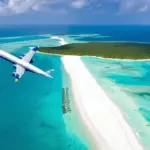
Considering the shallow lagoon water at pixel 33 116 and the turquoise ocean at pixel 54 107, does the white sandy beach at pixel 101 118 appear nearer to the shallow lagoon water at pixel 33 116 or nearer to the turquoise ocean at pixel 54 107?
the turquoise ocean at pixel 54 107

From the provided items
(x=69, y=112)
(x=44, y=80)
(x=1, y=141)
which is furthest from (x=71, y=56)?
(x=1, y=141)

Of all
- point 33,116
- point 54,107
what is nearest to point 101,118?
point 54,107

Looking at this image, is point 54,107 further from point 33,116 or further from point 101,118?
point 101,118

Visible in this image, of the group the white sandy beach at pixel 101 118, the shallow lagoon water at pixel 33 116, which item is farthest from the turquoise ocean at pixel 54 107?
the white sandy beach at pixel 101 118

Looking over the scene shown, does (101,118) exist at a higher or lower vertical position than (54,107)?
lower

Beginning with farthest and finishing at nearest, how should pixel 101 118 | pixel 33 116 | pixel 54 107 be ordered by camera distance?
pixel 54 107, pixel 33 116, pixel 101 118

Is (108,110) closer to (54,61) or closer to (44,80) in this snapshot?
(44,80)

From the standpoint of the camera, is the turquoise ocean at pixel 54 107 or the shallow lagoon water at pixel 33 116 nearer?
the shallow lagoon water at pixel 33 116

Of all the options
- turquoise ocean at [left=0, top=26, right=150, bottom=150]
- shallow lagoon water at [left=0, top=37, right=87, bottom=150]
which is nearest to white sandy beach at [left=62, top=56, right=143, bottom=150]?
turquoise ocean at [left=0, top=26, right=150, bottom=150]
